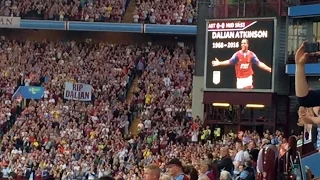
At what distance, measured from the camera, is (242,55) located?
25531 mm

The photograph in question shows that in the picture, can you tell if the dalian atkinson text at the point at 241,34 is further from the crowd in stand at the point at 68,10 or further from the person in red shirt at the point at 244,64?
the crowd in stand at the point at 68,10

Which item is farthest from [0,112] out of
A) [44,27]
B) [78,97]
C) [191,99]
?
[191,99]

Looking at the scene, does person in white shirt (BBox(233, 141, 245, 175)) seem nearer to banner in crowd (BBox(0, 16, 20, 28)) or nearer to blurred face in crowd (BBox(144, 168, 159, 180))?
blurred face in crowd (BBox(144, 168, 159, 180))

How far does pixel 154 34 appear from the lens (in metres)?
38.0

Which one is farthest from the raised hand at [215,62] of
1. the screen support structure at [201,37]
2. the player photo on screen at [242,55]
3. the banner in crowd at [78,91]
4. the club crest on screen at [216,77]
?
the banner in crowd at [78,91]

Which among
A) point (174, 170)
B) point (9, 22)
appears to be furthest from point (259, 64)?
point (174, 170)

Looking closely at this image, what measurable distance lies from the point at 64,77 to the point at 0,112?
3.70 m

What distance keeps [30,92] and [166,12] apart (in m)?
7.58

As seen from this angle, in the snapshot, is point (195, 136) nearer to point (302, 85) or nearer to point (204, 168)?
point (204, 168)

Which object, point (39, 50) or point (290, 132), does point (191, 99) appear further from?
point (39, 50)

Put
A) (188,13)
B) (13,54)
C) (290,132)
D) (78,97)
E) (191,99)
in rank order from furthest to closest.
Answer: (13,54), (188,13), (78,97), (191,99), (290,132)

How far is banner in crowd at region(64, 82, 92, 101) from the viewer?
3306 centimetres

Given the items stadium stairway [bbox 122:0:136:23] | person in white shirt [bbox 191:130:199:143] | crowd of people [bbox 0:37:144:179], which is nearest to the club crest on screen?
person in white shirt [bbox 191:130:199:143]

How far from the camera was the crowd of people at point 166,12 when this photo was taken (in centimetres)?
3503
